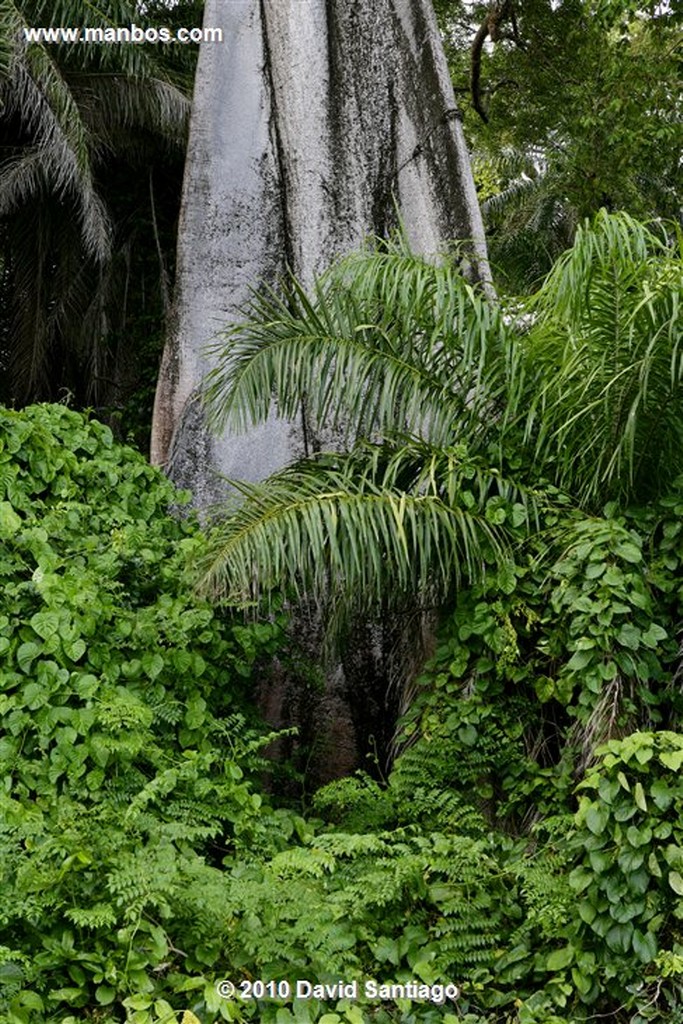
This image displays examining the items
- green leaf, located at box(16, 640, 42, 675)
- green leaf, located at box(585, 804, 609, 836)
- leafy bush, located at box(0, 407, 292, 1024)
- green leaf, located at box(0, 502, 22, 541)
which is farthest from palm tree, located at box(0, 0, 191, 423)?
green leaf, located at box(585, 804, 609, 836)

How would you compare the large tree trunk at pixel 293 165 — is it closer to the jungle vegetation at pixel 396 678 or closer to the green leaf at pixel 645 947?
the jungle vegetation at pixel 396 678

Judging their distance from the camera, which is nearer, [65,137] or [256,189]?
[256,189]

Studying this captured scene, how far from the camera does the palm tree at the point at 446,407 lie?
650cm

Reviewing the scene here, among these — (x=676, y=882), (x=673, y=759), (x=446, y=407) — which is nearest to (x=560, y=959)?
(x=676, y=882)

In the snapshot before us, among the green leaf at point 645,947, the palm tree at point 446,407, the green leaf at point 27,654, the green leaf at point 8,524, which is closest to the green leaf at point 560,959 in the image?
the green leaf at point 645,947

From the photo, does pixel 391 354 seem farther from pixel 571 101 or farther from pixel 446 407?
pixel 571 101

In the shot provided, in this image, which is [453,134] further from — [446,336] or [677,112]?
[677,112]

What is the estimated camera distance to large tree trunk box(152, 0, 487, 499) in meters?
9.37

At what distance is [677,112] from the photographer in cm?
1312

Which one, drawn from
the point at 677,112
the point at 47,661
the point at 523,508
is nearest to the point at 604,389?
the point at 523,508

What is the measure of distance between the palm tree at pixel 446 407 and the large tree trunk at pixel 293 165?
190cm

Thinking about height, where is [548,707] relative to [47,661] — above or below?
below

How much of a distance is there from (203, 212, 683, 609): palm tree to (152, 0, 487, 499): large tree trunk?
1899 mm

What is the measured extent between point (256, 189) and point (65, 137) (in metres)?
2.08
